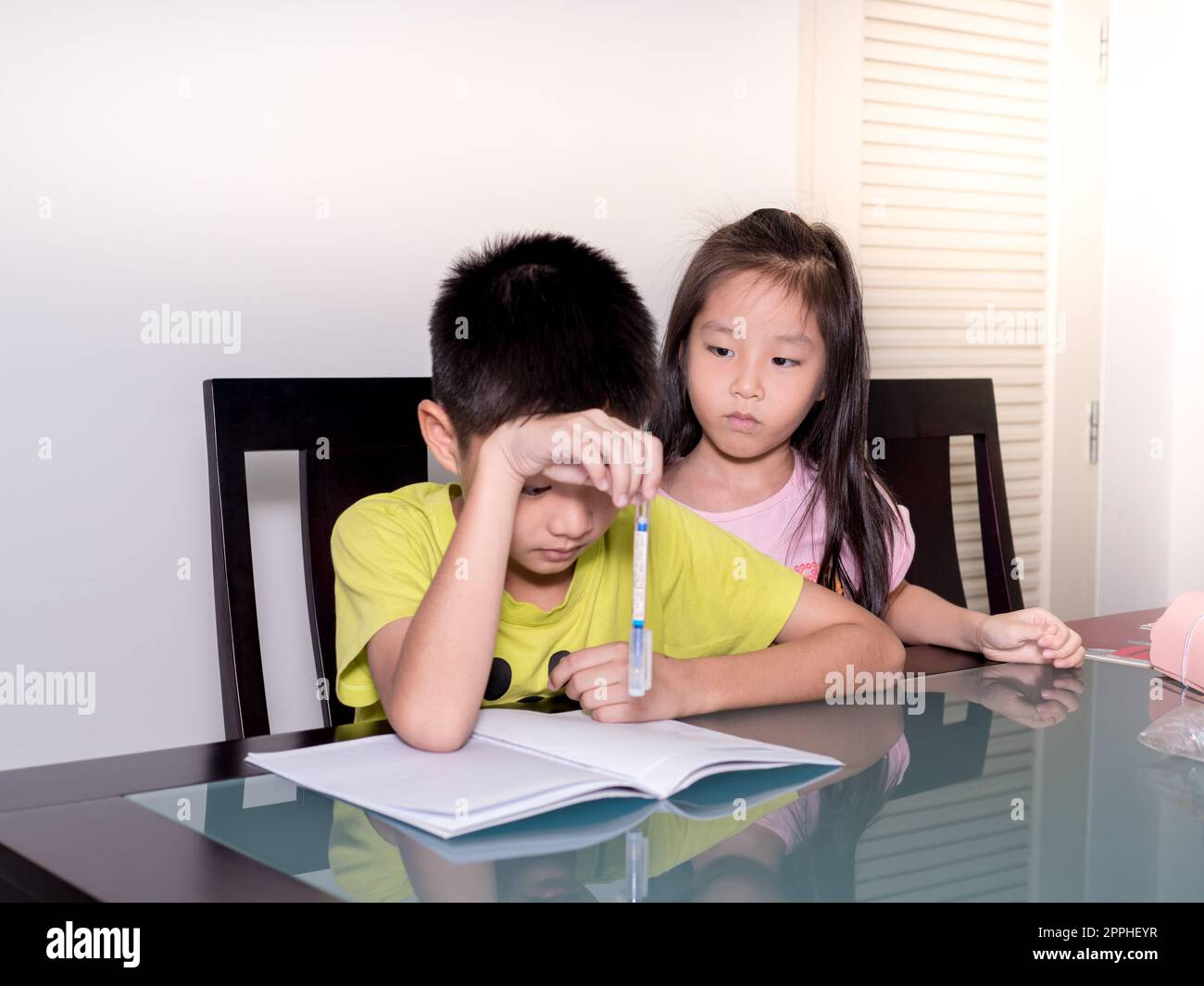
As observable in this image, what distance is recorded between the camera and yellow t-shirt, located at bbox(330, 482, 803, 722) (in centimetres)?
98

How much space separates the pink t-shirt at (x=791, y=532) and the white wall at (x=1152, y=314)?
1.21 m

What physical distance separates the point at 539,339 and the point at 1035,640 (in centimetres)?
50

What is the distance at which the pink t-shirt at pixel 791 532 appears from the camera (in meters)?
1.48

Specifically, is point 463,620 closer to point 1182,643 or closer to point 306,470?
point 306,470

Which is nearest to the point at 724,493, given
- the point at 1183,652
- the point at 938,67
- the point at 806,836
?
the point at 1183,652

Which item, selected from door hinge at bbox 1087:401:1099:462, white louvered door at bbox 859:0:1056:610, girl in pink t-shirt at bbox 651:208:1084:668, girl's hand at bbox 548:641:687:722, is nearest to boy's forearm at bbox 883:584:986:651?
girl in pink t-shirt at bbox 651:208:1084:668

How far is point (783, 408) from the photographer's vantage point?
145cm

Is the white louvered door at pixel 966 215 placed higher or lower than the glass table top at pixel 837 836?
higher

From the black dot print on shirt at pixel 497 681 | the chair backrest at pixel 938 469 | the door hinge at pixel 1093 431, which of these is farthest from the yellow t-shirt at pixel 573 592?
the door hinge at pixel 1093 431

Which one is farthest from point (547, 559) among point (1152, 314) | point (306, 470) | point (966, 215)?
point (1152, 314)

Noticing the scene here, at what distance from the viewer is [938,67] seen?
87.3 inches

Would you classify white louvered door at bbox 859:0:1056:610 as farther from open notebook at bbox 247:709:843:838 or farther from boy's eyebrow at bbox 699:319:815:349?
open notebook at bbox 247:709:843:838

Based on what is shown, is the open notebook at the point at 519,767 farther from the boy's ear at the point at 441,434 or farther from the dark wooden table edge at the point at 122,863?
the boy's ear at the point at 441,434

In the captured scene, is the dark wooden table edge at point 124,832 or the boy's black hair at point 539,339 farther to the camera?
the boy's black hair at point 539,339
